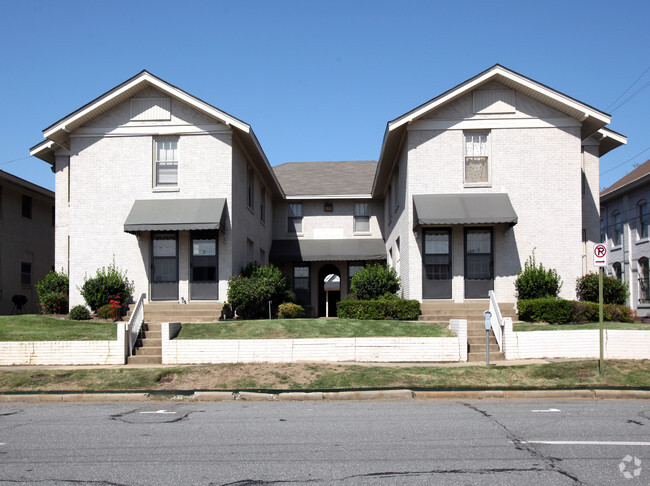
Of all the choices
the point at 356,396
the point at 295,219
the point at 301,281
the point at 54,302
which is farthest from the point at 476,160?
the point at 54,302

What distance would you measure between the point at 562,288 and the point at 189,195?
13.4 metres

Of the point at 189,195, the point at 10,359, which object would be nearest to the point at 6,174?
the point at 189,195

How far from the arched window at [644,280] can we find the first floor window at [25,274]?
30326 millimetres

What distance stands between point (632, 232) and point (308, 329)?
21.9m

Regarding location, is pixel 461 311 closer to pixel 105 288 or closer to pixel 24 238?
pixel 105 288

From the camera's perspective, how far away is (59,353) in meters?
15.0

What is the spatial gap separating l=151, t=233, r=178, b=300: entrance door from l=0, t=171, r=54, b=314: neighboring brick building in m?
9.12

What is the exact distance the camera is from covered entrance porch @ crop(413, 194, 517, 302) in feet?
66.3

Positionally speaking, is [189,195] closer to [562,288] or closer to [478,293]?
[478,293]

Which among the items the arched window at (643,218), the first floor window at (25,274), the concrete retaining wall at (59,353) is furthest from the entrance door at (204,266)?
the arched window at (643,218)

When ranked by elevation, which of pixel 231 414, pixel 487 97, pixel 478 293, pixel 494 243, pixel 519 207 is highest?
pixel 487 97

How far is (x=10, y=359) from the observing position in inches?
588

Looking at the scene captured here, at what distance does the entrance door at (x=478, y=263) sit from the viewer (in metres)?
20.5

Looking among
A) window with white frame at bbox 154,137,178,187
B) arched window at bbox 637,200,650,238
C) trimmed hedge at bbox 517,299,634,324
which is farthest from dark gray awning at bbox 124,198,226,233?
arched window at bbox 637,200,650,238
